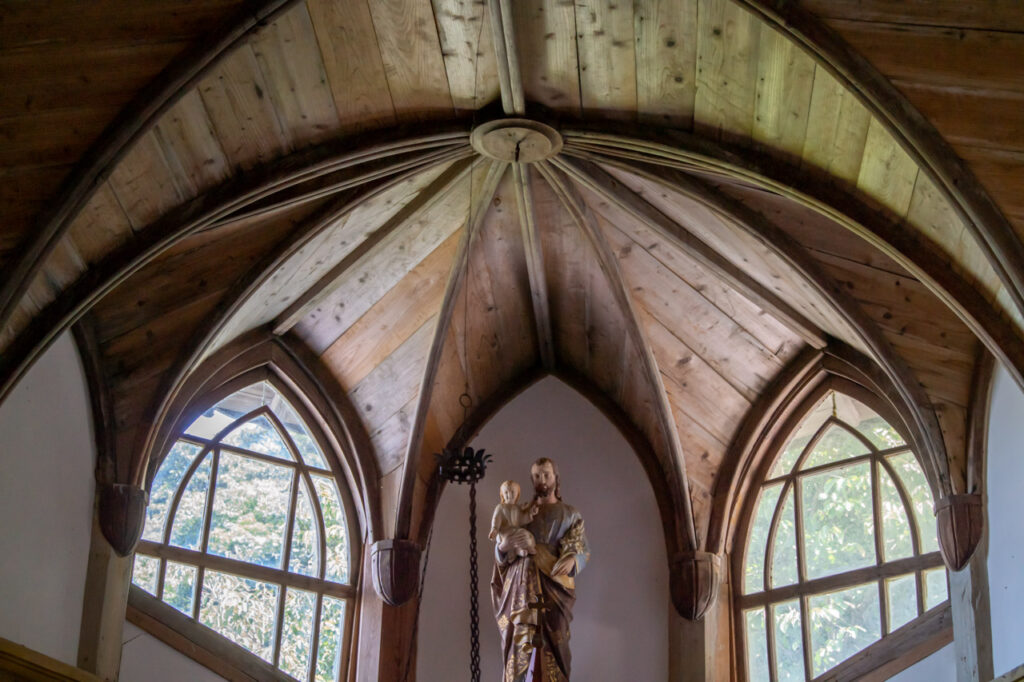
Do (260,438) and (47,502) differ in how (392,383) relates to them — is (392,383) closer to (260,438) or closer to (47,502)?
(260,438)

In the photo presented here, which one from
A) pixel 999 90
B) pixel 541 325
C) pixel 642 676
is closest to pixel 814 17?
pixel 999 90

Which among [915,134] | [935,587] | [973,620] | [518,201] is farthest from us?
[518,201]

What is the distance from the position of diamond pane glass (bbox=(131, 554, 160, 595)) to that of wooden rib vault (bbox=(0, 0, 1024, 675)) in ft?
2.36

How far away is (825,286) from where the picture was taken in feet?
23.6

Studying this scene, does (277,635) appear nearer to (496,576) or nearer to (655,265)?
(496,576)

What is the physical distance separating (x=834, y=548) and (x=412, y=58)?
4.01 metres

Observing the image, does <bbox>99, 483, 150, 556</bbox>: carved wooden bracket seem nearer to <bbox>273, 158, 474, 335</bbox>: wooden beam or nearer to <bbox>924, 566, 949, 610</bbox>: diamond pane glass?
<bbox>273, 158, 474, 335</bbox>: wooden beam

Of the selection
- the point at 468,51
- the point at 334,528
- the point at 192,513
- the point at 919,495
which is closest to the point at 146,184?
the point at 468,51

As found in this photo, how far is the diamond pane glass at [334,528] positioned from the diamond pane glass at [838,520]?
300 centimetres

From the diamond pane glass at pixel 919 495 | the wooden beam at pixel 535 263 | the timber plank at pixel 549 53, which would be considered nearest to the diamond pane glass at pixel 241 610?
the wooden beam at pixel 535 263

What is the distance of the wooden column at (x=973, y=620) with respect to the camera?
22.0 feet

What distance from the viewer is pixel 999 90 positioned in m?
5.35

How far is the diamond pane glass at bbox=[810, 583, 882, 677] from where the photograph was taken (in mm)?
7914

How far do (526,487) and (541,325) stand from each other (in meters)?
1.13
